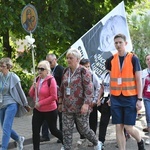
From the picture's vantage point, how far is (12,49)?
45.0ft

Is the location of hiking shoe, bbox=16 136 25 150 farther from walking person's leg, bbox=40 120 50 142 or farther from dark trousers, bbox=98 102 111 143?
dark trousers, bbox=98 102 111 143

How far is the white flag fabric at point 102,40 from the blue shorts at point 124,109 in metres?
2.26

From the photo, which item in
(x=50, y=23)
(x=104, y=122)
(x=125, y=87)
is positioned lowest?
(x=104, y=122)

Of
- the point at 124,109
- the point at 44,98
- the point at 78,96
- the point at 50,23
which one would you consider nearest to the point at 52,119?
the point at 44,98

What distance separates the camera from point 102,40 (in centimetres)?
820

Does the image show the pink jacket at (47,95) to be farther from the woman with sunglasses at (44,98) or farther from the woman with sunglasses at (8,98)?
the woman with sunglasses at (8,98)

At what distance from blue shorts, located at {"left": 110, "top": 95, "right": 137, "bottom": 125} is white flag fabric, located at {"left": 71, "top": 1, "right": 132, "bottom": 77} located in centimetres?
226

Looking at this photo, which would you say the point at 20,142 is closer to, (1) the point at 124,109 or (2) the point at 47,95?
(2) the point at 47,95

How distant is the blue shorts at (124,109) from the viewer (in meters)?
5.59

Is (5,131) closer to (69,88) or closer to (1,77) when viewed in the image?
(1,77)

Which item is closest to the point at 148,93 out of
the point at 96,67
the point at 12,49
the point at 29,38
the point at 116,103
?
the point at 96,67

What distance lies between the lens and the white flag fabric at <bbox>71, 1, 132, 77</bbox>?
26.2 ft

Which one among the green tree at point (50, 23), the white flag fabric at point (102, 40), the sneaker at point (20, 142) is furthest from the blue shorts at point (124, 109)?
the green tree at point (50, 23)

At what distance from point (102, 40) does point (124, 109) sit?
9.36 feet
